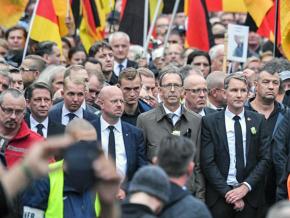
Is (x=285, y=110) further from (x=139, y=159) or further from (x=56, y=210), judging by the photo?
(x=56, y=210)

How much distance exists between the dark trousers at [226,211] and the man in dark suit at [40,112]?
194cm

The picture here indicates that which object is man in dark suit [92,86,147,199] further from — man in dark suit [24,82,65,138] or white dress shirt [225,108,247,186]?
white dress shirt [225,108,247,186]

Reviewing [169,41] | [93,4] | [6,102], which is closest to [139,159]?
[6,102]

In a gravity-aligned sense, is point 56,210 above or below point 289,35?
below

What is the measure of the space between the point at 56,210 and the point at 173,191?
11.3 feet

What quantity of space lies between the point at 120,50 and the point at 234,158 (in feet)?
15.8

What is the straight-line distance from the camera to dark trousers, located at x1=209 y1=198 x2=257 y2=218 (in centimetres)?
1356

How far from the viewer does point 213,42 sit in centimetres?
1992

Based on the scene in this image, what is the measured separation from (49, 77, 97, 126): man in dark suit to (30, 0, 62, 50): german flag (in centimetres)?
408

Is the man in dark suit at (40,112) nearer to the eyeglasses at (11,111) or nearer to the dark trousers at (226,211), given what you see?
the eyeglasses at (11,111)

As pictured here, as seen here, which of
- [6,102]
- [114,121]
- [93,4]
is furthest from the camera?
[93,4]

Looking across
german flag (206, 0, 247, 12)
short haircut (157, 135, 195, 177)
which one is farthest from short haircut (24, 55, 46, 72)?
short haircut (157, 135, 195, 177)

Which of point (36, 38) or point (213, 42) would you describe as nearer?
point (36, 38)

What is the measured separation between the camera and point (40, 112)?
13.2 meters
